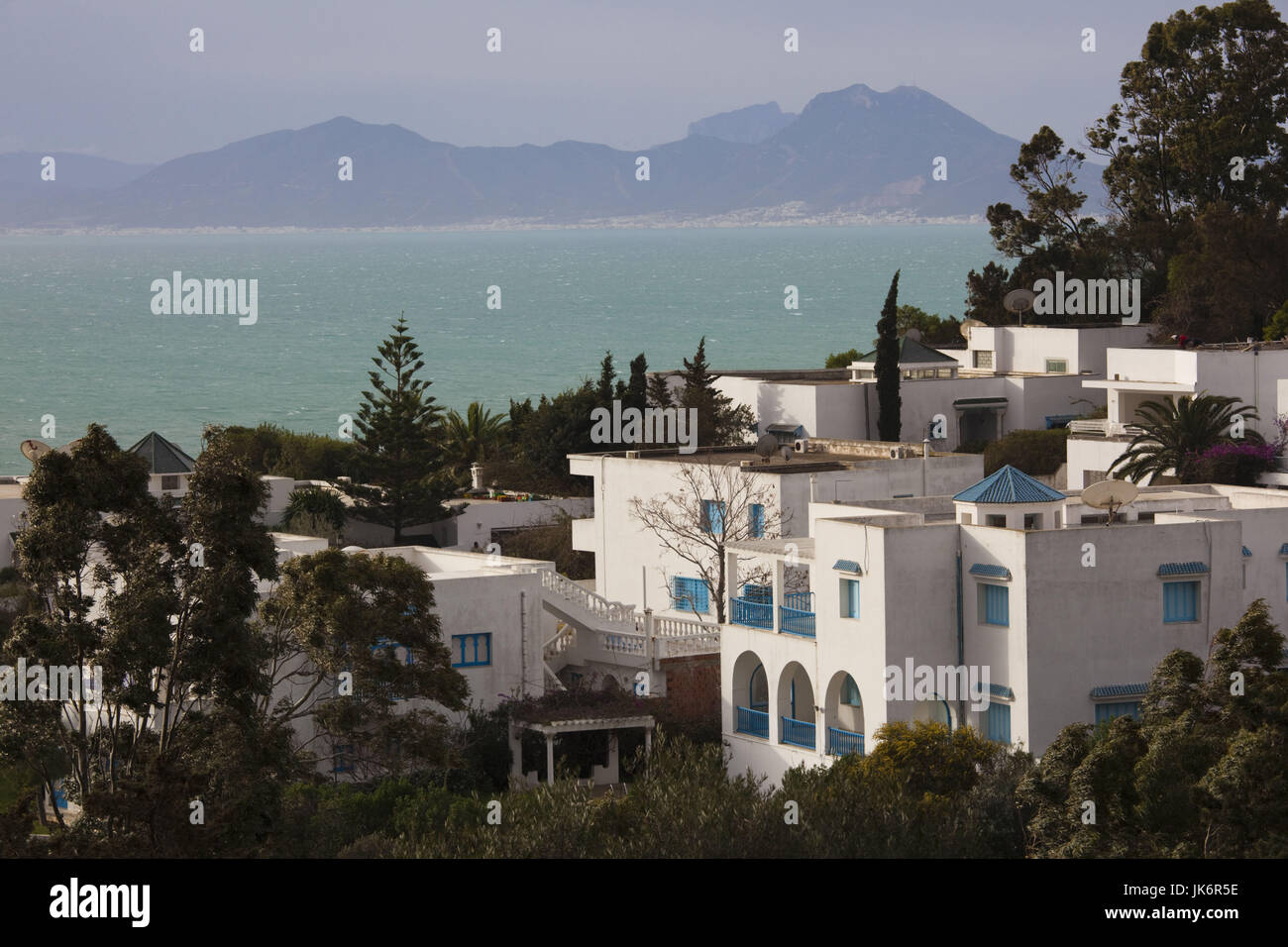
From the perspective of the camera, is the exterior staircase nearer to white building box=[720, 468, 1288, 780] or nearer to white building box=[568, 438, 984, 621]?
white building box=[568, 438, 984, 621]

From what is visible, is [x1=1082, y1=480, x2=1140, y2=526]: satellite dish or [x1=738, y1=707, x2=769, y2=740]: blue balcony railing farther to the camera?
[x1=738, y1=707, x2=769, y2=740]: blue balcony railing

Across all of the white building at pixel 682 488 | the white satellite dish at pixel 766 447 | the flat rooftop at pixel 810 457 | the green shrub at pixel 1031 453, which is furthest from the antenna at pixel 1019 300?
the white satellite dish at pixel 766 447

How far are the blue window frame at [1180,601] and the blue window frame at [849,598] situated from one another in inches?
165

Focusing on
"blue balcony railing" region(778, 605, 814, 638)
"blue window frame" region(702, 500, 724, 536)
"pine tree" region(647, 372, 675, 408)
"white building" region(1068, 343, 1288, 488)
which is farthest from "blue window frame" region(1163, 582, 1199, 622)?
"pine tree" region(647, 372, 675, 408)

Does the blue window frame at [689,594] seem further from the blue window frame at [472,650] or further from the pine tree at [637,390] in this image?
the pine tree at [637,390]

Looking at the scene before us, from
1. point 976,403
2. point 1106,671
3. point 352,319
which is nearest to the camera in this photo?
point 1106,671

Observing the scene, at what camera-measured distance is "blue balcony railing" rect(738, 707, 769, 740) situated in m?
29.6

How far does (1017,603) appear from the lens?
1001 inches

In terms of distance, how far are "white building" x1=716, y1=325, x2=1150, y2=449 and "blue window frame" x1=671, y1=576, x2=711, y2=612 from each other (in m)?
14.3

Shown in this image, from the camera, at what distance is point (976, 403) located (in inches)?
2141

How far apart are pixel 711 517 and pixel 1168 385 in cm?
1584

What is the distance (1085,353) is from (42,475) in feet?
146

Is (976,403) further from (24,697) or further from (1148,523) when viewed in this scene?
(24,697)
